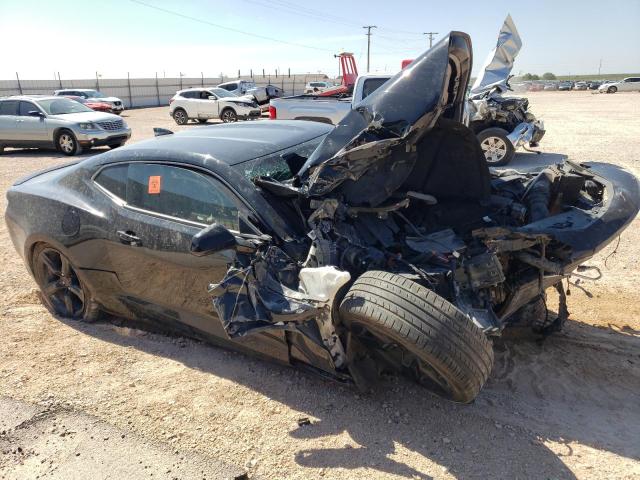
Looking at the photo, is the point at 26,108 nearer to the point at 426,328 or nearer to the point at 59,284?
the point at 59,284

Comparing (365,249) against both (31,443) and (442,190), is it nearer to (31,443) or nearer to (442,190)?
(442,190)

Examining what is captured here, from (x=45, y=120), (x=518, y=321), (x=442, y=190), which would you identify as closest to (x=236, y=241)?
(x=442, y=190)

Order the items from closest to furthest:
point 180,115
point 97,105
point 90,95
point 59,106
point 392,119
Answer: point 392,119 < point 59,106 < point 180,115 < point 97,105 < point 90,95

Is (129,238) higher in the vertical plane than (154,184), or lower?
lower

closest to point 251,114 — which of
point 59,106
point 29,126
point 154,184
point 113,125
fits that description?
point 113,125

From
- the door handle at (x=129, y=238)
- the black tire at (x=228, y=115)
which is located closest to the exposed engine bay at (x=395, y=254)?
the door handle at (x=129, y=238)

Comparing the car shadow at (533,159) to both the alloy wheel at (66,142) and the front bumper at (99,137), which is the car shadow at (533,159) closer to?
the front bumper at (99,137)

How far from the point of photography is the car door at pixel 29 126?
1389 cm

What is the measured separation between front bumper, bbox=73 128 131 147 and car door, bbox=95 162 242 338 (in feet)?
36.6

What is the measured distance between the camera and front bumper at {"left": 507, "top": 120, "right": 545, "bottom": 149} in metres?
10.1

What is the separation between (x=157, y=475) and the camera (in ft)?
8.24

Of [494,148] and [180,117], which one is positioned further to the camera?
[180,117]

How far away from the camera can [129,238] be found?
3426 millimetres

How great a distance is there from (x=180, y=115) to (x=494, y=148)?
16.8 m
